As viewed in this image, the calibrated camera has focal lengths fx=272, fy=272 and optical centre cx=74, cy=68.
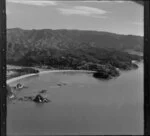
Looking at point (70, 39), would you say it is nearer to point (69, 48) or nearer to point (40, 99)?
point (69, 48)

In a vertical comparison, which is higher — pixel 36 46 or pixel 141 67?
pixel 36 46

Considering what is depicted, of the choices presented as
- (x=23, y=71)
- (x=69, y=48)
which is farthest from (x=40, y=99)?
(x=69, y=48)

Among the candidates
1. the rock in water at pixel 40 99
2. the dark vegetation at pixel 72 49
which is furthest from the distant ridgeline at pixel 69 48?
the rock in water at pixel 40 99

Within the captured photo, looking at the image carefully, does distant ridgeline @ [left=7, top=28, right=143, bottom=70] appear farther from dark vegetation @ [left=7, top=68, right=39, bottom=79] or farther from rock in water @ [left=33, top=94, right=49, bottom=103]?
rock in water @ [left=33, top=94, right=49, bottom=103]

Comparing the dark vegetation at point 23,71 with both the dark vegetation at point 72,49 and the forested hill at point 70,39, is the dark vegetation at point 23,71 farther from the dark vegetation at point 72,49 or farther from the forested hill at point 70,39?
the forested hill at point 70,39

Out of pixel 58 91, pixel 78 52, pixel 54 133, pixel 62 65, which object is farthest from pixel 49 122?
pixel 78 52

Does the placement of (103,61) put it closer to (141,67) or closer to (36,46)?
(141,67)
